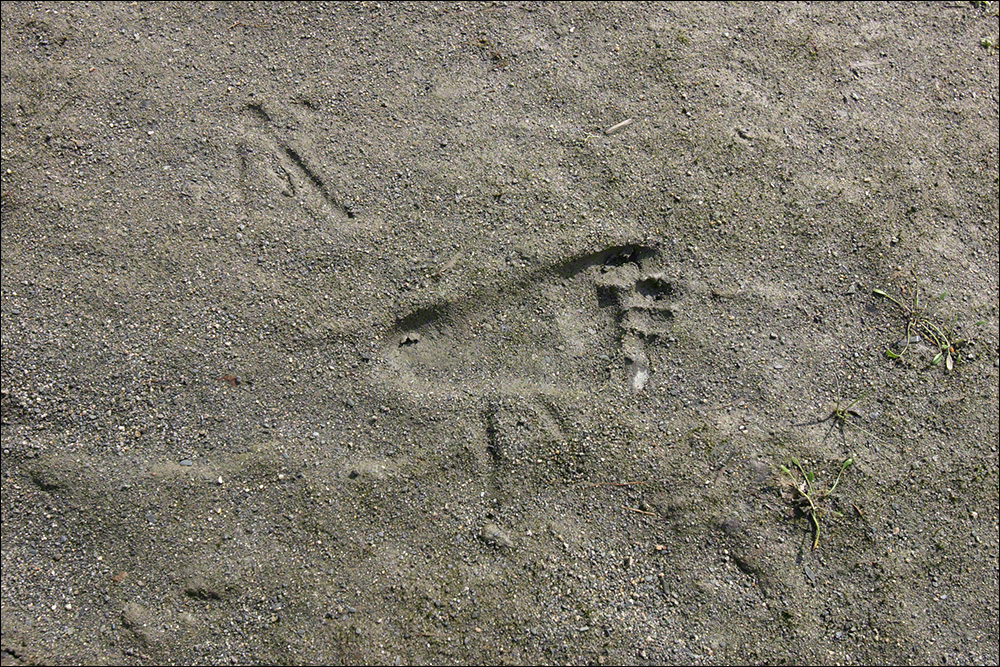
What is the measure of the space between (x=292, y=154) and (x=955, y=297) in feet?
7.50

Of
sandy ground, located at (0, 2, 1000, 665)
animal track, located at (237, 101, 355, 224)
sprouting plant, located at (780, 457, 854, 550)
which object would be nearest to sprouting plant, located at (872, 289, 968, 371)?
sandy ground, located at (0, 2, 1000, 665)

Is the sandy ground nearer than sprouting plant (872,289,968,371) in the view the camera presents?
Yes

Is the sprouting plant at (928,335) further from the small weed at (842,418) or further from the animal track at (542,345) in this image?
the animal track at (542,345)

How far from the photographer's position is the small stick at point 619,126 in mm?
2252

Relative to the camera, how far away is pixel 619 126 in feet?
7.41

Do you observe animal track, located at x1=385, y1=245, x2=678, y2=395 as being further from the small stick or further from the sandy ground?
the small stick

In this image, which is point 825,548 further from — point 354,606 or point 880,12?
point 880,12

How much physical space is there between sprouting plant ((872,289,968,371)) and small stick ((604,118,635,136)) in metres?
1.01

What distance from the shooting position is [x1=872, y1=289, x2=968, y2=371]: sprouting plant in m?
2.14

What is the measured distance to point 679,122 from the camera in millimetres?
2271

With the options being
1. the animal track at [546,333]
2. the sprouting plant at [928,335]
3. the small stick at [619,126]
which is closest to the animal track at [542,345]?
the animal track at [546,333]

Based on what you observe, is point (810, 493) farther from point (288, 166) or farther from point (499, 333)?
point (288, 166)

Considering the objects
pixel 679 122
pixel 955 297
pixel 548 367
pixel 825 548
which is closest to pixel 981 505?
pixel 825 548

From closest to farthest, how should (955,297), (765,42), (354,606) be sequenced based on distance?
(354,606), (955,297), (765,42)
